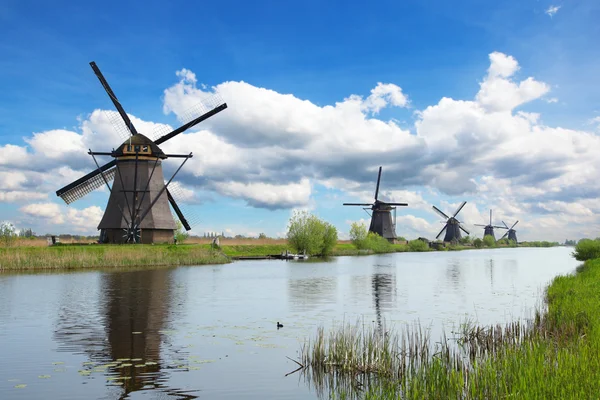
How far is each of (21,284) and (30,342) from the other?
17029 mm

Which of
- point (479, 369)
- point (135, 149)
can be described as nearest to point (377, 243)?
point (135, 149)

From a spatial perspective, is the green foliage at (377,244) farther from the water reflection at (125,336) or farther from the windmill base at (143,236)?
the water reflection at (125,336)

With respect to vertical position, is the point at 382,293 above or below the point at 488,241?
below

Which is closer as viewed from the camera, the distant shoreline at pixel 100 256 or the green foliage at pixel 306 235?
the distant shoreline at pixel 100 256

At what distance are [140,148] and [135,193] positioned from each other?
4411 mm

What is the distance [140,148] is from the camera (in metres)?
50.3

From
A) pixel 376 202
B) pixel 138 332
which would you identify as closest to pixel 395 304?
pixel 138 332

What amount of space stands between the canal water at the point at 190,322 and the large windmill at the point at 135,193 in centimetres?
1554

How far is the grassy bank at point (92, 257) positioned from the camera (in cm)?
3978

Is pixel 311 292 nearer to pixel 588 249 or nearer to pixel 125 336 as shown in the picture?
pixel 125 336

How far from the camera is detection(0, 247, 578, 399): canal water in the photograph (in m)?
10.2

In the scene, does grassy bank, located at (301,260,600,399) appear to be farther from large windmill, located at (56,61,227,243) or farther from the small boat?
the small boat

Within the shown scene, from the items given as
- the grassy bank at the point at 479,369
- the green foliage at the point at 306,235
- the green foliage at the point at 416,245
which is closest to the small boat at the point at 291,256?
the green foliage at the point at 306,235

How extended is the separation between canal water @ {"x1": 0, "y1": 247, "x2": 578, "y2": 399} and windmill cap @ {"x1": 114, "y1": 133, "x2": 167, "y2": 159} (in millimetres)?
18467
